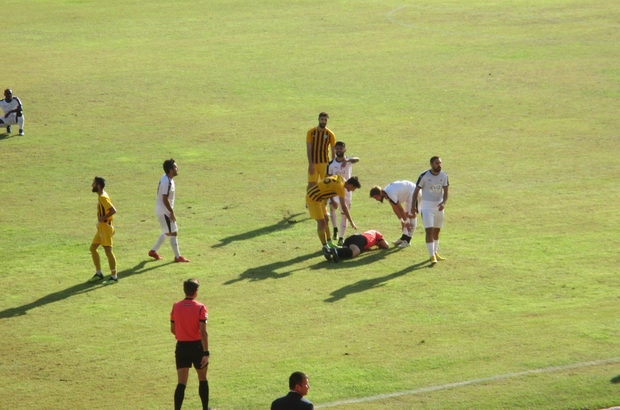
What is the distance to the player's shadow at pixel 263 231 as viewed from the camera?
71.6 feet

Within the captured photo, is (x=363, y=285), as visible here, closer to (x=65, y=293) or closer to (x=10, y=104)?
(x=65, y=293)

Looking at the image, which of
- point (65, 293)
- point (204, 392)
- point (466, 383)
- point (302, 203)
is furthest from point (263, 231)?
point (204, 392)

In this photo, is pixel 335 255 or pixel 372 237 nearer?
pixel 335 255

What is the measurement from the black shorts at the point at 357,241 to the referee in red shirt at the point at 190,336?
780cm

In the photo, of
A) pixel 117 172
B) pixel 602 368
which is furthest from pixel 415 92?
pixel 602 368

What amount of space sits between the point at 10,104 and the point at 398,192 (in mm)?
17305

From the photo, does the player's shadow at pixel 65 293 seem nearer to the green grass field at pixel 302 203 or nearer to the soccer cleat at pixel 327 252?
the green grass field at pixel 302 203

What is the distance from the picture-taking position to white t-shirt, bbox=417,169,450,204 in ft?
63.8

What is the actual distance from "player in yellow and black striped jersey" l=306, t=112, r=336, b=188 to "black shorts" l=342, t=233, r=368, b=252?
3053mm

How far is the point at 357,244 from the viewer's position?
66.4 ft

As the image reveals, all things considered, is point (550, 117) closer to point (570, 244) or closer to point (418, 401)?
point (570, 244)

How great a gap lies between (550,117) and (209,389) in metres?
22.6

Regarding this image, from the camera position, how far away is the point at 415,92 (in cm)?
3734

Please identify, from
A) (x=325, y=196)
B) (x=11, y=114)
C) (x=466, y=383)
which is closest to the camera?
(x=466, y=383)
